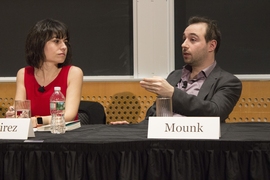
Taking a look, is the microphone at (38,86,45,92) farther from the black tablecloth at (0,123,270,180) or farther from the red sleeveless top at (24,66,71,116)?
the black tablecloth at (0,123,270,180)

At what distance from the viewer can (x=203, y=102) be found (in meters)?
2.85

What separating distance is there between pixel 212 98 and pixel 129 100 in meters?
1.56

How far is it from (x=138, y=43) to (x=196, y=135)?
241cm

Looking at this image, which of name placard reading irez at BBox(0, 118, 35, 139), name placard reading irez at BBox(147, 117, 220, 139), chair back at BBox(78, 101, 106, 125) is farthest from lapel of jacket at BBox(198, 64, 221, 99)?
name placard reading irez at BBox(0, 118, 35, 139)

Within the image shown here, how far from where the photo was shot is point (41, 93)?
3.26 m

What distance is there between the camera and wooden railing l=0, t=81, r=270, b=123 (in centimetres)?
431

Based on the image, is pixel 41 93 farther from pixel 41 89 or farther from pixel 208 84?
pixel 208 84

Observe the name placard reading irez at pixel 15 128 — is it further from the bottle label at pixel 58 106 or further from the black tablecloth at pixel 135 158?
the bottle label at pixel 58 106

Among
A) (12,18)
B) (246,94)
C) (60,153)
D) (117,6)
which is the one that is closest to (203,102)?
(60,153)

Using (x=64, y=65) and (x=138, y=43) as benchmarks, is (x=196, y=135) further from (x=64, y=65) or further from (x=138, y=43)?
(x=138, y=43)

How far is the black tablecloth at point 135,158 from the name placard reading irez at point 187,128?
0.04 meters

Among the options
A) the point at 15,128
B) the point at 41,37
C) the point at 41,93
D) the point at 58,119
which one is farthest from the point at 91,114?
the point at 15,128

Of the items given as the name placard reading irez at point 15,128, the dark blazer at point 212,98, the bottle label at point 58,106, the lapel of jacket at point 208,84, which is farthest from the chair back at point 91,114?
the name placard reading irez at point 15,128

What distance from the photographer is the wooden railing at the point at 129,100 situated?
4.31 m
